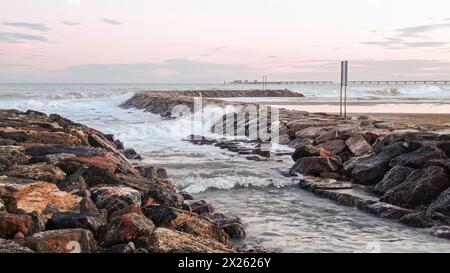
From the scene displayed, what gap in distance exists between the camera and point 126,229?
5.13 meters

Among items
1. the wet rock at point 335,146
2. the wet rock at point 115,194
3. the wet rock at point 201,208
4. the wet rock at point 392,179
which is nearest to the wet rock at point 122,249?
the wet rock at point 115,194

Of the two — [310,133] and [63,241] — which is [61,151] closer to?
[63,241]

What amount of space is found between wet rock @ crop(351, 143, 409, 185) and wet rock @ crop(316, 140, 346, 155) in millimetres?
1730

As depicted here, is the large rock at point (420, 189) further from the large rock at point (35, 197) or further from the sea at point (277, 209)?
the large rock at point (35, 197)

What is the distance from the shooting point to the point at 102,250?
4.82 metres

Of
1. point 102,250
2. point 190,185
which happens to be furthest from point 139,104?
point 102,250

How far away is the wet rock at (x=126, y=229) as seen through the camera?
5047 mm

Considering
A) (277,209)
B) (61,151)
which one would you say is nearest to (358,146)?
(277,209)

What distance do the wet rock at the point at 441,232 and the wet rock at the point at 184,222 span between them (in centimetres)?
281

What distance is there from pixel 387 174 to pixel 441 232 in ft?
9.33

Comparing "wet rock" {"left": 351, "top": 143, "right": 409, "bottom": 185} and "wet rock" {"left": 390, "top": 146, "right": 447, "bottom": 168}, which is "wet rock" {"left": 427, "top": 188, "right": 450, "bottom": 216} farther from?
"wet rock" {"left": 351, "top": 143, "right": 409, "bottom": 185}

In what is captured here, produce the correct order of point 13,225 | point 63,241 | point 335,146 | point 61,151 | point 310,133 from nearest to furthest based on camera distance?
point 63,241 → point 13,225 → point 61,151 → point 335,146 → point 310,133

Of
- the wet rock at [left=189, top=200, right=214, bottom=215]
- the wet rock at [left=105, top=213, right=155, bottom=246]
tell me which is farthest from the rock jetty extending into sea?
the wet rock at [left=105, top=213, right=155, bottom=246]
